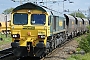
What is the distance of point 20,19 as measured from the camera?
15.7 m

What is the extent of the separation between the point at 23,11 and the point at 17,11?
35cm

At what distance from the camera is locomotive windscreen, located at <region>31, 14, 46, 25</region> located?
608 inches

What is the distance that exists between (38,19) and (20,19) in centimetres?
107

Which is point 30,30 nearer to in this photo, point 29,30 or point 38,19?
point 29,30

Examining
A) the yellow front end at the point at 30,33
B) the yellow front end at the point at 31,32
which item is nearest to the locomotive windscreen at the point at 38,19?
the yellow front end at the point at 31,32

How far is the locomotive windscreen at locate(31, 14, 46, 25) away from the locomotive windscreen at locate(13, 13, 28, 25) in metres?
0.41

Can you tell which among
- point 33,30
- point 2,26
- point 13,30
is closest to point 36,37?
point 33,30

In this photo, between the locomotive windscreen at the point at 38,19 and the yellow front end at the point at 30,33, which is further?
the locomotive windscreen at the point at 38,19

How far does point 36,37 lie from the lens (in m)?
15.2

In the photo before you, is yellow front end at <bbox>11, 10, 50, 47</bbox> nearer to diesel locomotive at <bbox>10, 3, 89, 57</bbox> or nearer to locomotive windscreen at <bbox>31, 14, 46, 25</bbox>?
diesel locomotive at <bbox>10, 3, 89, 57</bbox>

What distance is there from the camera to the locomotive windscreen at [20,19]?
1555 cm

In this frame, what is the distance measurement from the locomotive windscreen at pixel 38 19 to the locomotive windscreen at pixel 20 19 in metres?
0.41

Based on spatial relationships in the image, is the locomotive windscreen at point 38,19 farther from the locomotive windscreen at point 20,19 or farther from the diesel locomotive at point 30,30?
the locomotive windscreen at point 20,19

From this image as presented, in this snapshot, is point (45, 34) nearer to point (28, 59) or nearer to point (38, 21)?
point (38, 21)
